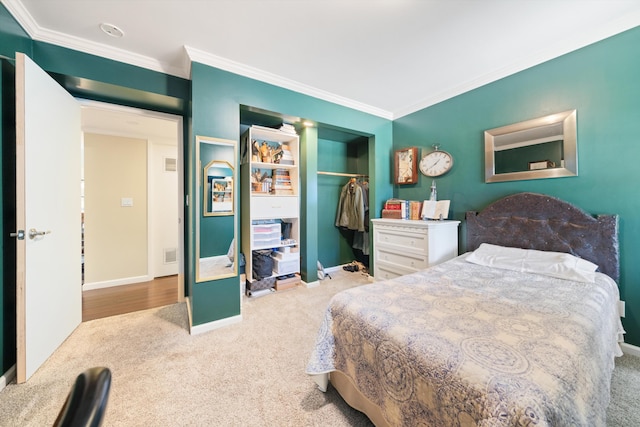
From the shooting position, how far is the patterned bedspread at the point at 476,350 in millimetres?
706

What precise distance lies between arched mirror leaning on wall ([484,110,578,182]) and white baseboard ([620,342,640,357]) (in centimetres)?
140

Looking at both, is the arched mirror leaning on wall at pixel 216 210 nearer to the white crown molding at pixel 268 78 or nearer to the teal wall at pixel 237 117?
the teal wall at pixel 237 117

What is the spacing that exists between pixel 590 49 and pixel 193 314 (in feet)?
13.6

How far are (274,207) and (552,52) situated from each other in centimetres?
319

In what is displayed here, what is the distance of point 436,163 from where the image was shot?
3.01 meters

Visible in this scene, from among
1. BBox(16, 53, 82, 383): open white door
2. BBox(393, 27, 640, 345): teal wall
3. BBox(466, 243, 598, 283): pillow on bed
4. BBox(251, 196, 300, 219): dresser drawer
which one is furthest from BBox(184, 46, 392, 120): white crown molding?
BBox(466, 243, 598, 283): pillow on bed

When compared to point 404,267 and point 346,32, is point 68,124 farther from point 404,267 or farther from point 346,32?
point 404,267

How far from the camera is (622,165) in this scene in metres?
1.82

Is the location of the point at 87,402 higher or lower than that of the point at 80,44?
lower

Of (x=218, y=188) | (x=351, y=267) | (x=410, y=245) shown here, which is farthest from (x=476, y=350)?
(x=351, y=267)

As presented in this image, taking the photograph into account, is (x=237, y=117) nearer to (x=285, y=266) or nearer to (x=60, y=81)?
(x=60, y=81)

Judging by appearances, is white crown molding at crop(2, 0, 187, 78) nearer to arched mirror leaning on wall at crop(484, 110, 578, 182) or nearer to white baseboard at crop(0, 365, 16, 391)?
white baseboard at crop(0, 365, 16, 391)

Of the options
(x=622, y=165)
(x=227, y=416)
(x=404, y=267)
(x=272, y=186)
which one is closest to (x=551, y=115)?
(x=622, y=165)

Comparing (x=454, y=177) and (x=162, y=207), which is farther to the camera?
(x=162, y=207)
